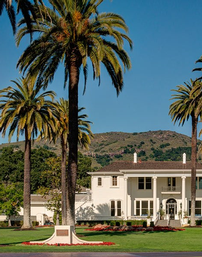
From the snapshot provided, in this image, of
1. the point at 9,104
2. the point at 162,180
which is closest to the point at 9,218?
the point at 162,180

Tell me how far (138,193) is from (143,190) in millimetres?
766

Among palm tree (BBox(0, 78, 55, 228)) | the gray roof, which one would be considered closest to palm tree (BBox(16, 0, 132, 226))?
palm tree (BBox(0, 78, 55, 228))

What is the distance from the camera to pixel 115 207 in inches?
2884

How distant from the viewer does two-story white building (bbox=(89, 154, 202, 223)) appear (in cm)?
7038

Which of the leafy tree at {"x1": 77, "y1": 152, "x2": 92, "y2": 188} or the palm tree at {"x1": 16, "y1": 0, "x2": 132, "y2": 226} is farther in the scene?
the leafy tree at {"x1": 77, "y1": 152, "x2": 92, "y2": 188}

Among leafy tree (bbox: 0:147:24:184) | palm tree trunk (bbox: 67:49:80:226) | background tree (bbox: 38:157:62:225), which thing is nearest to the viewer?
palm tree trunk (bbox: 67:49:80:226)

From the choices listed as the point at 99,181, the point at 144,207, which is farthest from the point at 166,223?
the point at 99,181

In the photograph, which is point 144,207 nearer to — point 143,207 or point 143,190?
point 143,207

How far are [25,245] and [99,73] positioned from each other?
10.6 m

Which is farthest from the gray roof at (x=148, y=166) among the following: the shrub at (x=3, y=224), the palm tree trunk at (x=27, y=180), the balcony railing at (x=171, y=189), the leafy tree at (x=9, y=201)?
the palm tree trunk at (x=27, y=180)

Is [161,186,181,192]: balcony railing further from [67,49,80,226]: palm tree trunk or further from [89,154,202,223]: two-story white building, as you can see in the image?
[67,49,80,226]: palm tree trunk

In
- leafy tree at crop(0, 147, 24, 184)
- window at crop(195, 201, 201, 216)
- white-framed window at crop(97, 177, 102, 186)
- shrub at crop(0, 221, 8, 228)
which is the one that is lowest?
shrub at crop(0, 221, 8, 228)

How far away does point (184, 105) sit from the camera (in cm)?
6203

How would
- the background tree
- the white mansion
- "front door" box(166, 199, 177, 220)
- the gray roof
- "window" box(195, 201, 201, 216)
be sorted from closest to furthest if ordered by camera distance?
the background tree
the white mansion
"window" box(195, 201, 201, 216)
the gray roof
"front door" box(166, 199, 177, 220)
